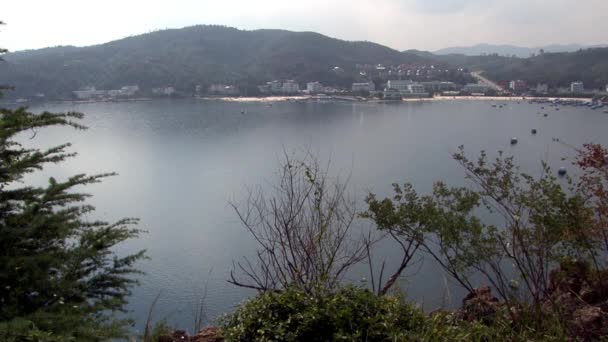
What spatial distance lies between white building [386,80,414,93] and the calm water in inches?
596

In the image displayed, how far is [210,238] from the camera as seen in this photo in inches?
354

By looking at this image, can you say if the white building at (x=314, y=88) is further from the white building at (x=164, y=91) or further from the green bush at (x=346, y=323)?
the green bush at (x=346, y=323)

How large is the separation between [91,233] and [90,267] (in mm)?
199

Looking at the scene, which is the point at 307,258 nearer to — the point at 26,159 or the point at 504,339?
the point at 504,339

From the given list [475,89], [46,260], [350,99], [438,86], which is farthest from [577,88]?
[46,260]

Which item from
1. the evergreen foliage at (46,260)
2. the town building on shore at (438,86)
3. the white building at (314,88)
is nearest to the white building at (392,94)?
the town building on shore at (438,86)

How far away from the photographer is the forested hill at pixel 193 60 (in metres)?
44.7

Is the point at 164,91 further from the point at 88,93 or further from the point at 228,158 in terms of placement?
the point at 228,158

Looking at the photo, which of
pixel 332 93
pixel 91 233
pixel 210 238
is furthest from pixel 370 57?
pixel 91 233

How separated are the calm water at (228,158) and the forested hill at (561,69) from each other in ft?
46.7

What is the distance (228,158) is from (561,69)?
141ft

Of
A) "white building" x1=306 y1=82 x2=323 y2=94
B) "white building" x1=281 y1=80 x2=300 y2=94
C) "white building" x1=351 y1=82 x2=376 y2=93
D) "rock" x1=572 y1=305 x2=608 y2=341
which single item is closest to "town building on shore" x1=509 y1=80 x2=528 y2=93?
"white building" x1=351 y1=82 x2=376 y2=93

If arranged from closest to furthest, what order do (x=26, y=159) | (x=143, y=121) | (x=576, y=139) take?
1. (x=26, y=159)
2. (x=576, y=139)
3. (x=143, y=121)

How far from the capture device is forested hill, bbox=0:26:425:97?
1759 inches
